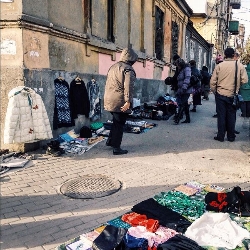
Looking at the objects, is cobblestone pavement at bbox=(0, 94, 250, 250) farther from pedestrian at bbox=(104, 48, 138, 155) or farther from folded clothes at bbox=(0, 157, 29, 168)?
pedestrian at bbox=(104, 48, 138, 155)

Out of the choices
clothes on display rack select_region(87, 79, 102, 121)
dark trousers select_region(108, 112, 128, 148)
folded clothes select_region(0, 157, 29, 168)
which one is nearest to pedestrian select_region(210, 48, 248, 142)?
dark trousers select_region(108, 112, 128, 148)

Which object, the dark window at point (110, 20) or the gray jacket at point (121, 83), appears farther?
the dark window at point (110, 20)

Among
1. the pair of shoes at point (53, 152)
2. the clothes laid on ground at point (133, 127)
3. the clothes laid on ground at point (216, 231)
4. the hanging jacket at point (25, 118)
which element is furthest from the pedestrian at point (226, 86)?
the clothes laid on ground at point (216, 231)

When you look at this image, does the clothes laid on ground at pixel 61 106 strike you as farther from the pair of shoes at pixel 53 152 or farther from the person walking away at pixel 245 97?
the person walking away at pixel 245 97

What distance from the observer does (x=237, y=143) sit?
22.5ft

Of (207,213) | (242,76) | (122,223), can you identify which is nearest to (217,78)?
(242,76)

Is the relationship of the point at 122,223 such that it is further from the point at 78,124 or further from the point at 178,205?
the point at 78,124

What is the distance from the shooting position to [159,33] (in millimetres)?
14523

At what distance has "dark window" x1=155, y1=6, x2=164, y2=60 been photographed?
45.8 ft

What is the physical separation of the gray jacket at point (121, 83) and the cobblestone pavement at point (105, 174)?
3.54ft

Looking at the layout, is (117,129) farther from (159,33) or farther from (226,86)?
(159,33)

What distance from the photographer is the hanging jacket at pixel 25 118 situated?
504cm

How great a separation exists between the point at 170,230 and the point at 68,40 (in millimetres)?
5099

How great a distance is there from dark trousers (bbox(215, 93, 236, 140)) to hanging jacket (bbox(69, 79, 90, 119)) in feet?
10.5
